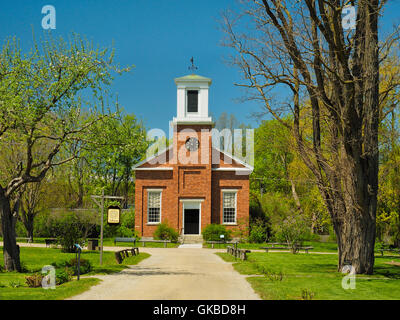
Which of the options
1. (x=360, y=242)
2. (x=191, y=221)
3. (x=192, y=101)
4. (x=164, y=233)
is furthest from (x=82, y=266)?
(x=192, y=101)

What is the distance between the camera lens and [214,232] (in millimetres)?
38031

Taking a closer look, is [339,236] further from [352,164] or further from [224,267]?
[224,267]

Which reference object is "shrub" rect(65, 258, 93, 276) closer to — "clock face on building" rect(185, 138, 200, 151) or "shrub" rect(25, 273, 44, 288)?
"shrub" rect(25, 273, 44, 288)

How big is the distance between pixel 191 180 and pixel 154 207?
3768 millimetres

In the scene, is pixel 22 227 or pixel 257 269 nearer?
pixel 257 269

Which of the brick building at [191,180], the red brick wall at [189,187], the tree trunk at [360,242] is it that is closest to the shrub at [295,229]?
Result: the brick building at [191,180]

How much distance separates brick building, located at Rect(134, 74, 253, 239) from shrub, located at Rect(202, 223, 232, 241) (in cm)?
142

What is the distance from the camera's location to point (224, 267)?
20.1 meters

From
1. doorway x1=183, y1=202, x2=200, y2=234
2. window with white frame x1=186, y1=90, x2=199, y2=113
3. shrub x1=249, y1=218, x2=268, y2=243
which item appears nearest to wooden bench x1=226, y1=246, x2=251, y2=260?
shrub x1=249, y1=218, x2=268, y2=243

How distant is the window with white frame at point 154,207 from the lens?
4050cm

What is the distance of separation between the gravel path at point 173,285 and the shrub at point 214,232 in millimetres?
18036

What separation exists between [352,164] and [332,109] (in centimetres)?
199

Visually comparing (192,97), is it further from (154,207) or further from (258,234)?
(258,234)
